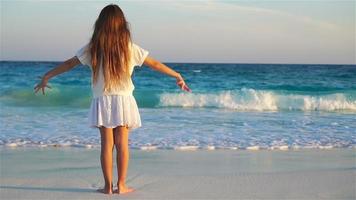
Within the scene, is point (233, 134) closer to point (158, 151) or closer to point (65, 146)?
point (158, 151)

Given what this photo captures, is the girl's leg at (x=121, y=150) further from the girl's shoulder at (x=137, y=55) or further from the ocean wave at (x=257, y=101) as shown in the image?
the ocean wave at (x=257, y=101)

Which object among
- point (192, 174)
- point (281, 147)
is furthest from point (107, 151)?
point (281, 147)

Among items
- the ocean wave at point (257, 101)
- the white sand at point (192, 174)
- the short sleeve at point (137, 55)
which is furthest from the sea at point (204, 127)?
the short sleeve at point (137, 55)

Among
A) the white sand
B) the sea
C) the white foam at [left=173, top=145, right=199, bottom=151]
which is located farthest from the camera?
the sea

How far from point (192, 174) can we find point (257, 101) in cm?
1180

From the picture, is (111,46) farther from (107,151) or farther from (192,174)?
(192,174)

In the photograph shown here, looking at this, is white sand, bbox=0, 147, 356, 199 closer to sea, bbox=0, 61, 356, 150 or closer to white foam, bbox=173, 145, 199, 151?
white foam, bbox=173, 145, 199, 151

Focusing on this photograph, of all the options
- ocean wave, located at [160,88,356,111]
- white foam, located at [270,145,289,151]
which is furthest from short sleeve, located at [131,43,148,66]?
ocean wave, located at [160,88,356,111]

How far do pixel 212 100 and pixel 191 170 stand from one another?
1186 cm

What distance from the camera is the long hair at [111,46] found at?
13.3 ft

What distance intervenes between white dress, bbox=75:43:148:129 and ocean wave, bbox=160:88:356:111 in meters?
11.0

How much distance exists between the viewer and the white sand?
439 cm

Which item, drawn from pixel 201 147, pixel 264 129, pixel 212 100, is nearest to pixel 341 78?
pixel 212 100

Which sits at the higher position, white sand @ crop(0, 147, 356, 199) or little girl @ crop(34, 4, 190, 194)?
little girl @ crop(34, 4, 190, 194)
